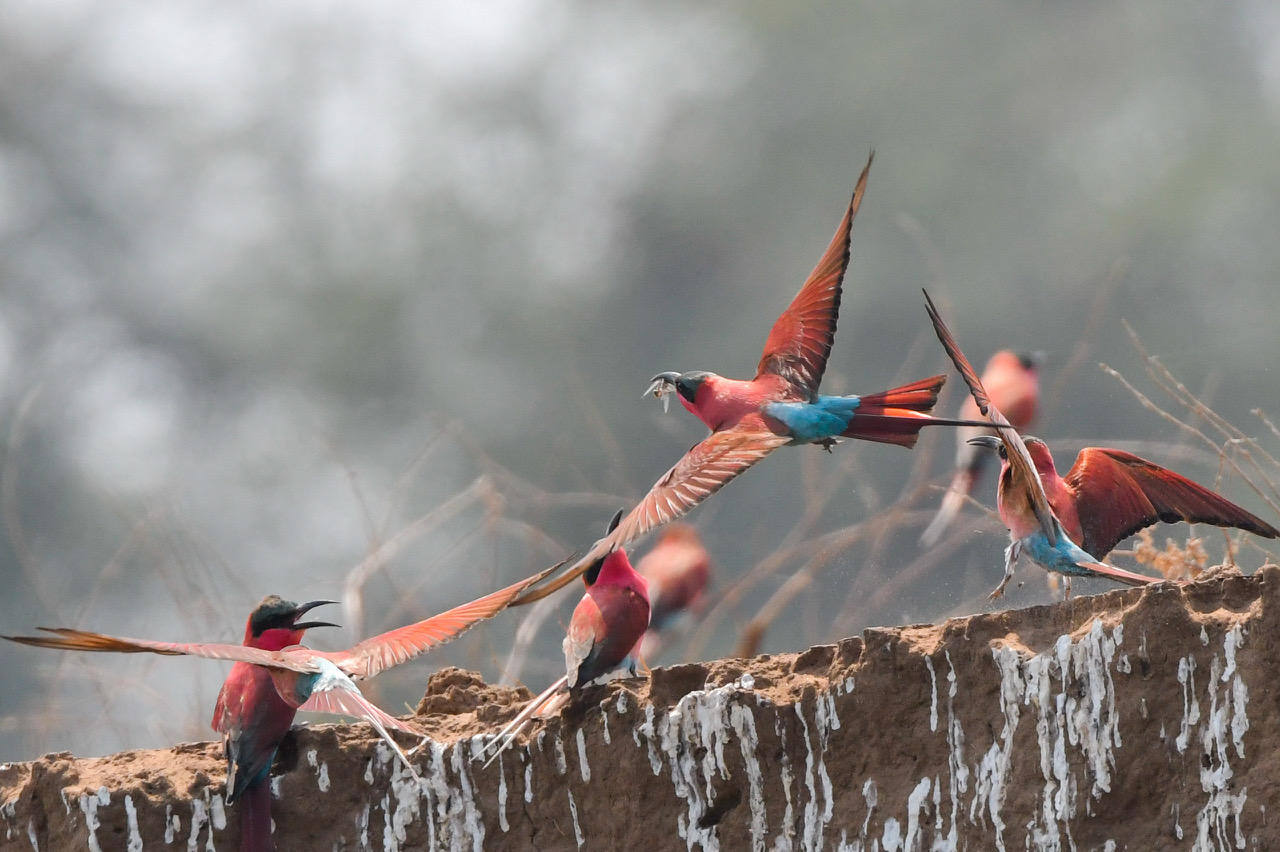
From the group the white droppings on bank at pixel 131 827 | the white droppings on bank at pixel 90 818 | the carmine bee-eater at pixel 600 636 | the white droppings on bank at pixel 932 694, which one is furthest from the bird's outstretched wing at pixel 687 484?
the white droppings on bank at pixel 90 818

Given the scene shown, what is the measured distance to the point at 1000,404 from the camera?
5551 mm


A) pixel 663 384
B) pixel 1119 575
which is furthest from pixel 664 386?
pixel 1119 575

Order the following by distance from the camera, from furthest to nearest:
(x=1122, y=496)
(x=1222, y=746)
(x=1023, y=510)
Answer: (x=1122, y=496)
(x=1023, y=510)
(x=1222, y=746)

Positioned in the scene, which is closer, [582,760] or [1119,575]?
[1119,575]

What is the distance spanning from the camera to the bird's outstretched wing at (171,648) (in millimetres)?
4286

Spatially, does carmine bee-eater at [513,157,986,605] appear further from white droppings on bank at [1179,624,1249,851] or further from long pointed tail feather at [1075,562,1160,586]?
white droppings on bank at [1179,624,1249,851]

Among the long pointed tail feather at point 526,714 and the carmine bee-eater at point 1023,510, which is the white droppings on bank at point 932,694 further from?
the long pointed tail feather at point 526,714

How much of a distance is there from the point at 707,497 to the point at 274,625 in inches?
63.5

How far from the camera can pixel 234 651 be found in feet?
15.4

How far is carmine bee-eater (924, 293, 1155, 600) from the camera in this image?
15.1ft

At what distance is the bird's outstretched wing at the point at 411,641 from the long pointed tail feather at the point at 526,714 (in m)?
0.36

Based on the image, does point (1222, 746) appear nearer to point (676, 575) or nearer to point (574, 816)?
point (574, 816)

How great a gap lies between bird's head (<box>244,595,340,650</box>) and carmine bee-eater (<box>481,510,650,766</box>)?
2.78 feet

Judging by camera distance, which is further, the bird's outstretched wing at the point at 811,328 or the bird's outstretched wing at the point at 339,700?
the bird's outstretched wing at the point at 811,328
